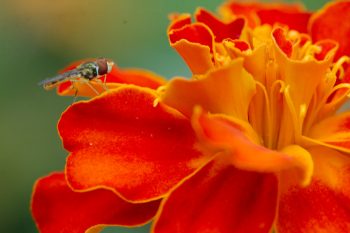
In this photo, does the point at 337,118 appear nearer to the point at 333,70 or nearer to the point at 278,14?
the point at 333,70

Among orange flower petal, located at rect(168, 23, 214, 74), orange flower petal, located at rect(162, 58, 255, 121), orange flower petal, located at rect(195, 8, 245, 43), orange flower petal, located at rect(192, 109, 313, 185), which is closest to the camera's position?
orange flower petal, located at rect(192, 109, 313, 185)

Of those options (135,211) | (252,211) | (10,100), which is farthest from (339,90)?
(10,100)

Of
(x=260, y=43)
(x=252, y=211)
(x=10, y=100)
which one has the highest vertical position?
(x=260, y=43)

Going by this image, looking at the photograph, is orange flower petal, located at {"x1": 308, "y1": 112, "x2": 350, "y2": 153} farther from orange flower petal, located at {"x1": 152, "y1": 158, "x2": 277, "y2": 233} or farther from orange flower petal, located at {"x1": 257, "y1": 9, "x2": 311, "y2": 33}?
orange flower petal, located at {"x1": 257, "y1": 9, "x2": 311, "y2": 33}

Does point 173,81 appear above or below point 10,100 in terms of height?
above

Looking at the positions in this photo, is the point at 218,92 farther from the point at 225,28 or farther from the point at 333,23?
the point at 333,23

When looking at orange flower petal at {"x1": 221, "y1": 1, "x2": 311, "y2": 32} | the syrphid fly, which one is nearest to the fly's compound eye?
the syrphid fly
